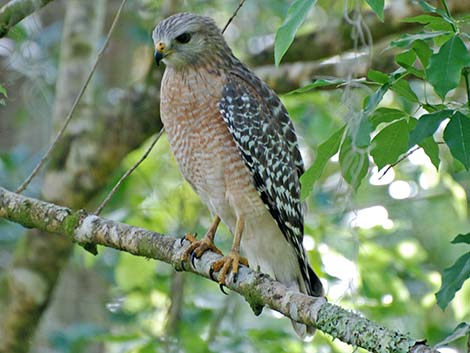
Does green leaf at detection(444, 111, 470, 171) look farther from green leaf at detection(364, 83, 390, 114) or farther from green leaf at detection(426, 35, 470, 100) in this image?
green leaf at detection(364, 83, 390, 114)

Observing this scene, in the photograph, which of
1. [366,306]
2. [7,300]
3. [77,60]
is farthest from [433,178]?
[7,300]

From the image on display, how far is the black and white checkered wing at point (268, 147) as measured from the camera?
16.5ft

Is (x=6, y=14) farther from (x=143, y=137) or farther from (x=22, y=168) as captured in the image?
(x=22, y=168)

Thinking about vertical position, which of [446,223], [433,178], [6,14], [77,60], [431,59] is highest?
[6,14]

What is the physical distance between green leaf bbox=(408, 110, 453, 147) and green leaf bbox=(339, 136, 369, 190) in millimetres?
337

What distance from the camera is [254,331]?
5.97 meters

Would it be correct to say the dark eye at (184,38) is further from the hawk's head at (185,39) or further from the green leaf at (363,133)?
the green leaf at (363,133)

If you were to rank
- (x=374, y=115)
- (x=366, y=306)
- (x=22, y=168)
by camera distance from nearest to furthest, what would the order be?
(x=374, y=115), (x=366, y=306), (x=22, y=168)

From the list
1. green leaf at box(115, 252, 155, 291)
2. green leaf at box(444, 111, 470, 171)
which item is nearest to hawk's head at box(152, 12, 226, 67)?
green leaf at box(115, 252, 155, 291)

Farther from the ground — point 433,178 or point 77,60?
point 77,60

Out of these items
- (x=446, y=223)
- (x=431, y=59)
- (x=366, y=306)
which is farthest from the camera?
(x=446, y=223)

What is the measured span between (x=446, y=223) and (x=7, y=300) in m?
4.30

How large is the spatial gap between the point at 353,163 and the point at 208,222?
16.0 ft

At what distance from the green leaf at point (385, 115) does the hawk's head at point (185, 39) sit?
2.03 meters
